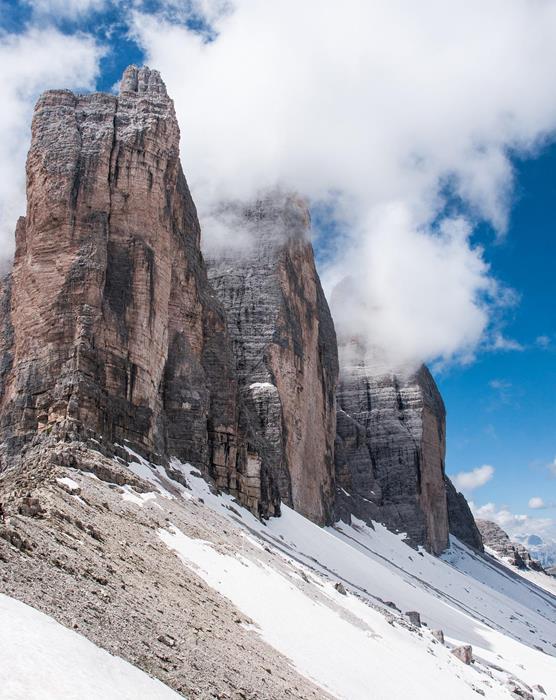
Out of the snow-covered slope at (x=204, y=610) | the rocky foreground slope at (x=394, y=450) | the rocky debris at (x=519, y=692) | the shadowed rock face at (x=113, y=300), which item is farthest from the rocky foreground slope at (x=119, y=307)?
the rocky foreground slope at (x=394, y=450)

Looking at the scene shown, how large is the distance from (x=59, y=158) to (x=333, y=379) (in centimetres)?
4452

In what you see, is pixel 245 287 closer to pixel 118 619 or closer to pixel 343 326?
pixel 343 326

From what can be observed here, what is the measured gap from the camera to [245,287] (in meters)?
64.6

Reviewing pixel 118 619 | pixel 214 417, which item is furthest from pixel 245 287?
pixel 118 619

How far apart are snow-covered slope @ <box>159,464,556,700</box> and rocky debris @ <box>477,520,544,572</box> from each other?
73839mm

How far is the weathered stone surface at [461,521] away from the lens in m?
108

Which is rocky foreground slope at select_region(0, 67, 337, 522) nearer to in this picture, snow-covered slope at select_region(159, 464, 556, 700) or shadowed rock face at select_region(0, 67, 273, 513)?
shadowed rock face at select_region(0, 67, 273, 513)

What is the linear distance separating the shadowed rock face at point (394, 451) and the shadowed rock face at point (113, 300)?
40638mm

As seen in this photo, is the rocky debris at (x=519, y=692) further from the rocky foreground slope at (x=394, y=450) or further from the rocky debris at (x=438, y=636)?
the rocky foreground slope at (x=394, y=450)

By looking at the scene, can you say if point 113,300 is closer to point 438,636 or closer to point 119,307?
point 119,307

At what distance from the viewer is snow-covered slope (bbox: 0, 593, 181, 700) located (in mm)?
8125

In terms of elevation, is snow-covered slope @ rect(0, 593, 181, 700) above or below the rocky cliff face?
below

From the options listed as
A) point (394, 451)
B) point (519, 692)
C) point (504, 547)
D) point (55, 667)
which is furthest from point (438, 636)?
point (504, 547)

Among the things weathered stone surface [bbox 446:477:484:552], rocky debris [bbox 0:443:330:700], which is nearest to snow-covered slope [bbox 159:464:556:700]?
rocky debris [bbox 0:443:330:700]
